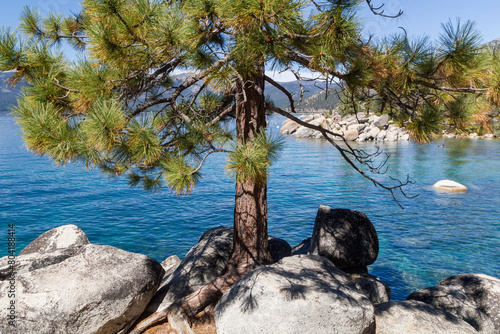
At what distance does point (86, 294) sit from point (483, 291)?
22.5 feet

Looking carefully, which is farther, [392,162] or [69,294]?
[392,162]

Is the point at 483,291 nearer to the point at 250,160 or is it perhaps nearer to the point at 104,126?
the point at 250,160

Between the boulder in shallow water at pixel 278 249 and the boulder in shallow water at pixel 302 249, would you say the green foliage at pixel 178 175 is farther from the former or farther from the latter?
the boulder in shallow water at pixel 302 249

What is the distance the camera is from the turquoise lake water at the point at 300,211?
13.4 m

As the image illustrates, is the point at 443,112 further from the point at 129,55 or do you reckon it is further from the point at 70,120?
the point at 70,120

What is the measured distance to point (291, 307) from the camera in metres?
4.94

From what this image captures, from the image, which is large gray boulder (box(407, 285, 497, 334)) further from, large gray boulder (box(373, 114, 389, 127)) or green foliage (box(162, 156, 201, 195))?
large gray boulder (box(373, 114, 389, 127))

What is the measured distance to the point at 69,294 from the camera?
549 cm

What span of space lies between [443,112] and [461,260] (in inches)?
342

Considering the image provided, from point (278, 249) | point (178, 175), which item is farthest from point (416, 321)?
point (178, 175)

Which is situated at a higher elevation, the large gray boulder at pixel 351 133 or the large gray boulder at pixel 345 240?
the large gray boulder at pixel 351 133

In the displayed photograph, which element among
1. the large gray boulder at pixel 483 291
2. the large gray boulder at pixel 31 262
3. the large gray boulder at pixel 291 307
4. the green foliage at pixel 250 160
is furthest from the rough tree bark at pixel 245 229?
the large gray boulder at pixel 483 291

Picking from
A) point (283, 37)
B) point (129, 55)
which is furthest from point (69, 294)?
point (283, 37)

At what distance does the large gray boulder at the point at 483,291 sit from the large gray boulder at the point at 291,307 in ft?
9.42
